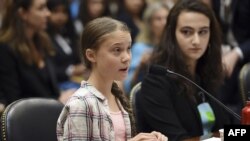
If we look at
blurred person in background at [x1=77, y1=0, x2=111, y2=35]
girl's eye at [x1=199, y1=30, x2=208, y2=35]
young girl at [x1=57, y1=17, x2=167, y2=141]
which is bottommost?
young girl at [x1=57, y1=17, x2=167, y2=141]

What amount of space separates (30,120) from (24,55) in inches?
52.7

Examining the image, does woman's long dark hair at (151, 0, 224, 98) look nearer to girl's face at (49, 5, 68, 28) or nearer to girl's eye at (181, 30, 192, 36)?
girl's eye at (181, 30, 192, 36)

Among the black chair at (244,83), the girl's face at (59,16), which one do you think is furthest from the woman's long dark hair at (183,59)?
the girl's face at (59,16)

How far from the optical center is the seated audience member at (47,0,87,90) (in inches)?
192

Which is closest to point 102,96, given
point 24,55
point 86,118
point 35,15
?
point 86,118

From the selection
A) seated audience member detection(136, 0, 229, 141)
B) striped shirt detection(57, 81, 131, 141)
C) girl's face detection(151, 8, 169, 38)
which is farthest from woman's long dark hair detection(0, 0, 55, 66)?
striped shirt detection(57, 81, 131, 141)

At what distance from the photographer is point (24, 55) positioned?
371 centimetres

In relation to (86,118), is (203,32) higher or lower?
higher

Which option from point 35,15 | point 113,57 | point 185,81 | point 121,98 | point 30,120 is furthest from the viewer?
point 35,15

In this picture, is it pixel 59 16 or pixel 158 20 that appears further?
pixel 59 16

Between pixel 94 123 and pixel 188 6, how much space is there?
3.59 ft

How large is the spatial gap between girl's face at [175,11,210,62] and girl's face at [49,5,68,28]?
101 inches

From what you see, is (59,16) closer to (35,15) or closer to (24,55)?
(35,15)

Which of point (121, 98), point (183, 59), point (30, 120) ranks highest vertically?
point (183, 59)
